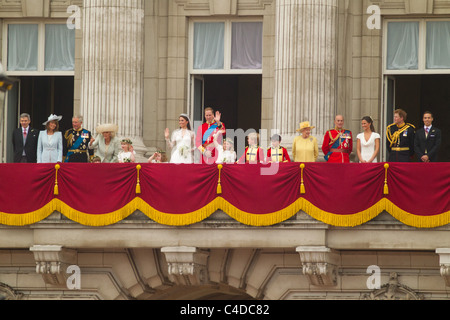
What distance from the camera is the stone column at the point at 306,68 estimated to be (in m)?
37.3

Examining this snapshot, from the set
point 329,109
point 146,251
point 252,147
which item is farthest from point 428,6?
point 146,251

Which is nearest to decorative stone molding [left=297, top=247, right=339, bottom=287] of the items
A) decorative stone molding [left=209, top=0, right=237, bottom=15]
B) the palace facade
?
the palace facade

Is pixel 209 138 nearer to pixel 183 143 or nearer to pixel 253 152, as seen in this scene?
pixel 183 143

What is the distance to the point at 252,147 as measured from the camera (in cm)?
3519

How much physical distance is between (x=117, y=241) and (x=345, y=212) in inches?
219

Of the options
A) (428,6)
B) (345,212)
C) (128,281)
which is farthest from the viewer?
(428,6)

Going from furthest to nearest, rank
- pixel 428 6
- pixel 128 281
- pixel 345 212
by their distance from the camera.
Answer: pixel 428 6
pixel 128 281
pixel 345 212

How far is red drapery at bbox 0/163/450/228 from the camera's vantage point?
3338 centimetres

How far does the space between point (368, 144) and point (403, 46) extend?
18.9ft

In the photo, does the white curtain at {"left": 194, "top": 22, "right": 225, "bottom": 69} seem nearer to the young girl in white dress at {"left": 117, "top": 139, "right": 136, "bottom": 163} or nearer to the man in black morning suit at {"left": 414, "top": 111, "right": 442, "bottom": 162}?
the young girl in white dress at {"left": 117, "top": 139, "right": 136, "bottom": 163}

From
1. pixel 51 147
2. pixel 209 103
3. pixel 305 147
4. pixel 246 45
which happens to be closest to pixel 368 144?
pixel 305 147

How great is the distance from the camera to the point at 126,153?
35.5 meters

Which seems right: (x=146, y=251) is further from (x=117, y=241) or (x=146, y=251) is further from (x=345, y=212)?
(x=345, y=212)

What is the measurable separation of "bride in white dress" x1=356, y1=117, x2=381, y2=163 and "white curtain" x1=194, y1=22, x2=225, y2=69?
6.79 metres
